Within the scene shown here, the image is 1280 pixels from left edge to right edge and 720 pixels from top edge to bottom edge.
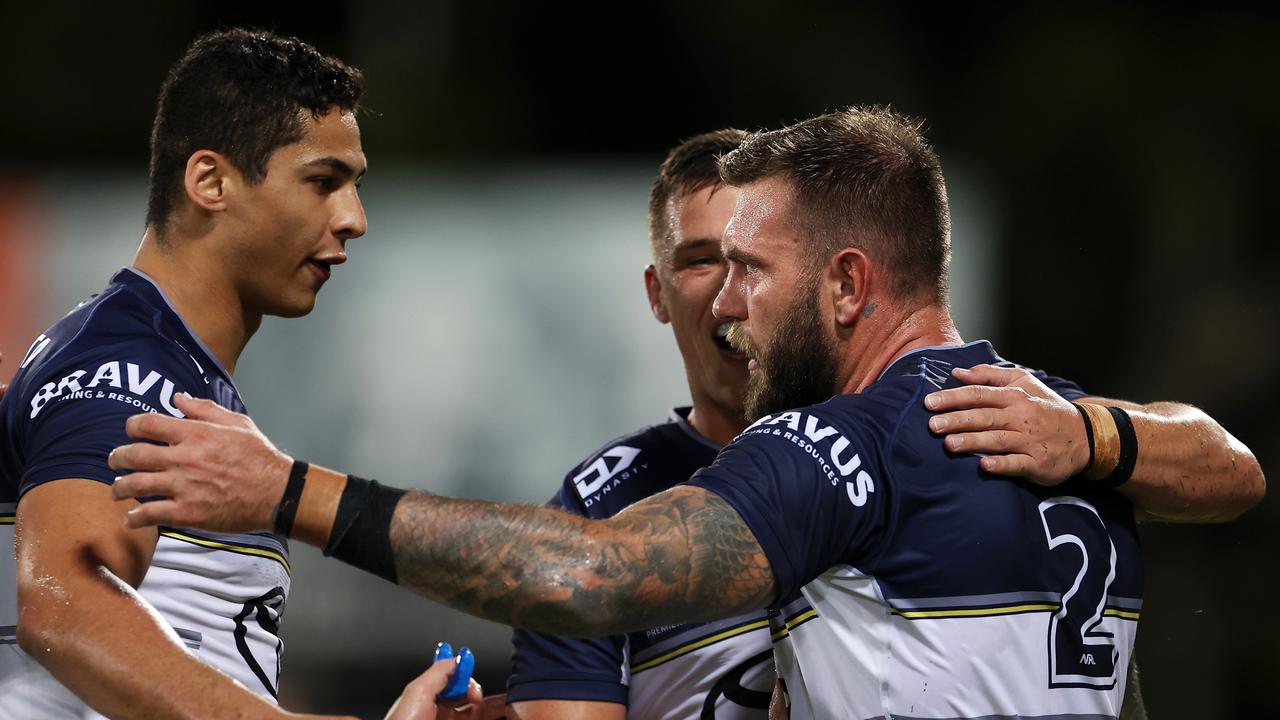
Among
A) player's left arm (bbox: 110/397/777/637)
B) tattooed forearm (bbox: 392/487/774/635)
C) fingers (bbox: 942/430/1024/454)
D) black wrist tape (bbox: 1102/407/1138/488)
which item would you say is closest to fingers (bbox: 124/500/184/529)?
player's left arm (bbox: 110/397/777/637)

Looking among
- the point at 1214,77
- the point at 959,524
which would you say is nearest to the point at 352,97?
the point at 959,524

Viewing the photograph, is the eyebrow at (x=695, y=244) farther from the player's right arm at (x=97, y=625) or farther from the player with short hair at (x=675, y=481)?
the player's right arm at (x=97, y=625)

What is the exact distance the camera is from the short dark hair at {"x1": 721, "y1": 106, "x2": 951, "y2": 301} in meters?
2.87

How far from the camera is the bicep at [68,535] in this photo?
2516 millimetres

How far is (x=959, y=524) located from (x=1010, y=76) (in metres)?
7.99

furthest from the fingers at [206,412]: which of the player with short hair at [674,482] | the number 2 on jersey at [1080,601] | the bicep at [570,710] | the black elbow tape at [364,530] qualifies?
the number 2 on jersey at [1080,601]

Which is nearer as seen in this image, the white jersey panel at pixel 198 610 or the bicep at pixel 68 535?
the bicep at pixel 68 535

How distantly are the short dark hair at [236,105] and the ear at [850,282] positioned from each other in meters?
1.38

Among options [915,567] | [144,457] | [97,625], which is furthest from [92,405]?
[915,567]

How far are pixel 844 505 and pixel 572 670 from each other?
1.08 metres

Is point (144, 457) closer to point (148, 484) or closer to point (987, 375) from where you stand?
point (148, 484)

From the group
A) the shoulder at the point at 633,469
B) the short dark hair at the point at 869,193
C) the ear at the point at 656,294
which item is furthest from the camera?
the ear at the point at 656,294

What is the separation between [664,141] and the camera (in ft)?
30.9

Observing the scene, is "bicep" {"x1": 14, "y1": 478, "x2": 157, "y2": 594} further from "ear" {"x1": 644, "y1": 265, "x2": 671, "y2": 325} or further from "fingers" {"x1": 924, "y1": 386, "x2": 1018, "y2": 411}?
"ear" {"x1": 644, "y1": 265, "x2": 671, "y2": 325}
